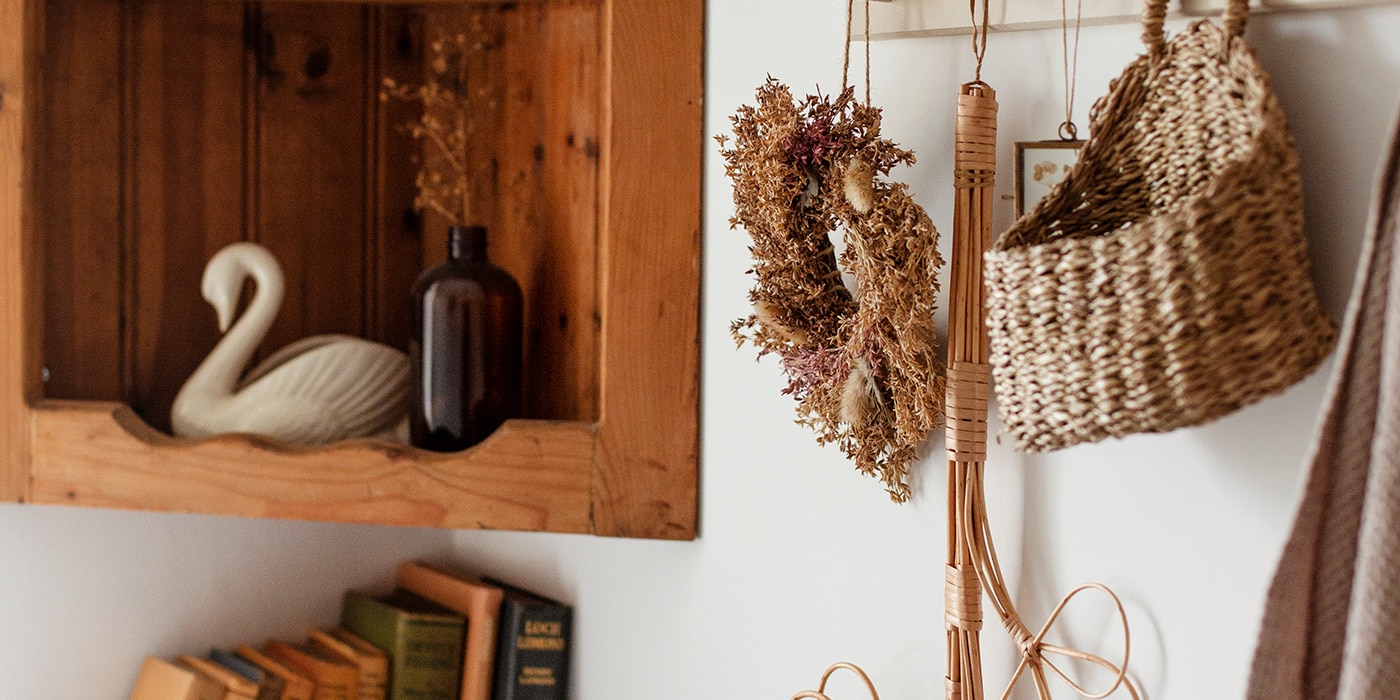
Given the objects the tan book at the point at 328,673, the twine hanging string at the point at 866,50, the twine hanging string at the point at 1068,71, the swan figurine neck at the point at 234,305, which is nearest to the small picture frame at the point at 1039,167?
the twine hanging string at the point at 1068,71

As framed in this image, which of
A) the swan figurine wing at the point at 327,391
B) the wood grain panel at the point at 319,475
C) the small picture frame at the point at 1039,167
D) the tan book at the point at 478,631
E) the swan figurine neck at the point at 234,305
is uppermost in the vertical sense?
the small picture frame at the point at 1039,167

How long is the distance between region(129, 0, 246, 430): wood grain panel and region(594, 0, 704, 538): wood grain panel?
461mm

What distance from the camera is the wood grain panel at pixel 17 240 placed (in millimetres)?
961

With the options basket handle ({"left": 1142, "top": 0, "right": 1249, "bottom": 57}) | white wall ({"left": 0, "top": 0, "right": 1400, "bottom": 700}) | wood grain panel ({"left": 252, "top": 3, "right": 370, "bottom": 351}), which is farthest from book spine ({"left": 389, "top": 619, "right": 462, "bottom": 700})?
basket handle ({"left": 1142, "top": 0, "right": 1249, "bottom": 57})

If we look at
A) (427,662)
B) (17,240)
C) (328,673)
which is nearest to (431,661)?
(427,662)

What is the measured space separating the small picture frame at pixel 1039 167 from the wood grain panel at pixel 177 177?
82cm

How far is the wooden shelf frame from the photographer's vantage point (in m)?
0.95

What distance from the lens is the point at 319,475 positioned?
38.4 inches

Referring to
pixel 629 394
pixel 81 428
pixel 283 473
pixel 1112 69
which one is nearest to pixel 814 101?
pixel 1112 69

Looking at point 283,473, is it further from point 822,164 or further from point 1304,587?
point 1304,587

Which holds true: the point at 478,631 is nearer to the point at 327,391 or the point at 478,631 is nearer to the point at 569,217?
the point at 327,391

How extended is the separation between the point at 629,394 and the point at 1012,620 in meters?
0.38

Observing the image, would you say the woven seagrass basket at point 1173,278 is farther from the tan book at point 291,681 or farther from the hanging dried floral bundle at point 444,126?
the tan book at point 291,681

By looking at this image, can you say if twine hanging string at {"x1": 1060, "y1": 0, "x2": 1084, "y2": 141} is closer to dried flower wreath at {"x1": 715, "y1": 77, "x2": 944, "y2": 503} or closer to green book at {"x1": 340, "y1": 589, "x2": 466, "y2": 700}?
dried flower wreath at {"x1": 715, "y1": 77, "x2": 944, "y2": 503}
